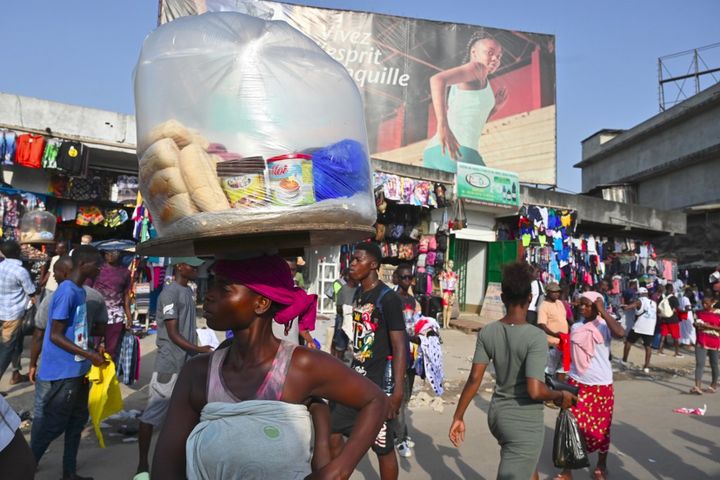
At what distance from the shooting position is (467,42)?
1862 centimetres

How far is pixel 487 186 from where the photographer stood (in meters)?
13.4

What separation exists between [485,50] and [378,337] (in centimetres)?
1801

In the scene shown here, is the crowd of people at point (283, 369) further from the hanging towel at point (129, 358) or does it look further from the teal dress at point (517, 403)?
the hanging towel at point (129, 358)

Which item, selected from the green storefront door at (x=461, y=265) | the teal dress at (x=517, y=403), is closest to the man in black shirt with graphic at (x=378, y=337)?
the teal dress at (x=517, y=403)

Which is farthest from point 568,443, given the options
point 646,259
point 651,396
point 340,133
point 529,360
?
point 646,259

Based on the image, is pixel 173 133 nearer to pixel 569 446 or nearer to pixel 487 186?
pixel 569 446

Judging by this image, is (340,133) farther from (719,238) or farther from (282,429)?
(719,238)

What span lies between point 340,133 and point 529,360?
1999mm

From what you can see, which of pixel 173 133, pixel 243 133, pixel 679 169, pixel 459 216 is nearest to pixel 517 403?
pixel 243 133

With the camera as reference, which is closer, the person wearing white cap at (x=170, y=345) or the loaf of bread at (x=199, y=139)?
the loaf of bread at (x=199, y=139)

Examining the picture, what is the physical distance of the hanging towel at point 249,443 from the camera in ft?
4.80

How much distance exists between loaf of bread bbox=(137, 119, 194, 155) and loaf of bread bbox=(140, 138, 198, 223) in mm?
18

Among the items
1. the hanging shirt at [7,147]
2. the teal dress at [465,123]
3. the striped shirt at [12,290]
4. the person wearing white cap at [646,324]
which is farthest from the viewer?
the teal dress at [465,123]

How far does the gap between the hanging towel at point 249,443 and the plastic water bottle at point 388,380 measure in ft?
6.76
